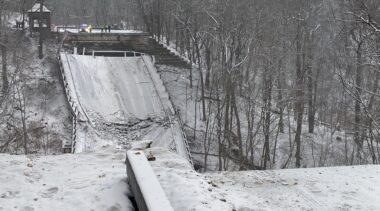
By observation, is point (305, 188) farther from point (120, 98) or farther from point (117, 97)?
point (117, 97)

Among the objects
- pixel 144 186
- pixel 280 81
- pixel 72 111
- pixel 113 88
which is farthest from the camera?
pixel 113 88

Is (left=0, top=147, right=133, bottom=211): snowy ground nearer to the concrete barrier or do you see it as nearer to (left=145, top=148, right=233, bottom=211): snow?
the concrete barrier

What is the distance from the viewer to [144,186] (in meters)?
5.81

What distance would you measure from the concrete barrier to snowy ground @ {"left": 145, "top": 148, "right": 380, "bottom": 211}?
1.46 ft

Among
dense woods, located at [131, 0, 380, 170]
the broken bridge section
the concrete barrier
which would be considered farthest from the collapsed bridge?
the concrete barrier

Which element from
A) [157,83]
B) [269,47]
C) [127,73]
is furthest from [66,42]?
[269,47]

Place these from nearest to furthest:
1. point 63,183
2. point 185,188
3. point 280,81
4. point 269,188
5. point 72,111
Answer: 1. point 185,188
2. point 63,183
3. point 269,188
4. point 72,111
5. point 280,81

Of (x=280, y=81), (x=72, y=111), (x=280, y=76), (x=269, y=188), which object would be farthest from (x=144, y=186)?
(x=280, y=81)

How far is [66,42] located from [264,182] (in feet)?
98.5

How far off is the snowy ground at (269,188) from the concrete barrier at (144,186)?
1.46 feet

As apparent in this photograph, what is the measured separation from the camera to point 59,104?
28484 millimetres

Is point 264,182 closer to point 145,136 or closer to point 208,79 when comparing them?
point 145,136

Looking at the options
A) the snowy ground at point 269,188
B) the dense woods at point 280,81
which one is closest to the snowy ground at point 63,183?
the snowy ground at point 269,188

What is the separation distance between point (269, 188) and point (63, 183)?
11.5ft
